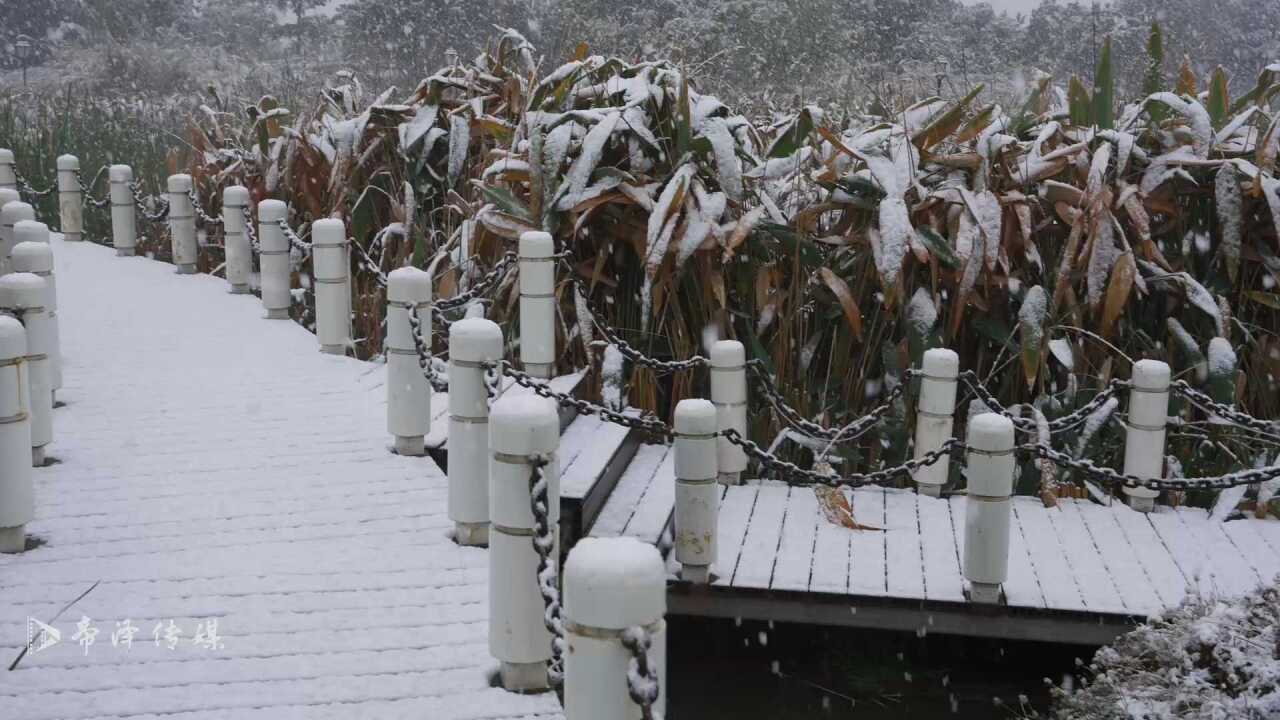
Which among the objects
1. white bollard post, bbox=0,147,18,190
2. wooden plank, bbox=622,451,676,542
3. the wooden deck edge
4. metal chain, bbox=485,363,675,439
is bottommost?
the wooden deck edge

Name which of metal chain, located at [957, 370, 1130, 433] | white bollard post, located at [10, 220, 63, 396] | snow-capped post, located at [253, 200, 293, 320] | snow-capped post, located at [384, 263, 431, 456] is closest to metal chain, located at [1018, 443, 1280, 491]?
metal chain, located at [957, 370, 1130, 433]

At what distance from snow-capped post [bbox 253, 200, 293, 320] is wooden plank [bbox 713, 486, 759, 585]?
3.50 meters

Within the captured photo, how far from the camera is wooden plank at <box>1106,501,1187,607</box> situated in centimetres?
459

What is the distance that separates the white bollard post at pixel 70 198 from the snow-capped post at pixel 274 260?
323 cm

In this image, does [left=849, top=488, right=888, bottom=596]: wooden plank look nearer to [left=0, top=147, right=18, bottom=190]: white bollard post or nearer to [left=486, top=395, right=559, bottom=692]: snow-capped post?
[left=486, top=395, right=559, bottom=692]: snow-capped post

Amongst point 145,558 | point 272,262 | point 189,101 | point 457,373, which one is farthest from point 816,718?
point 189,101

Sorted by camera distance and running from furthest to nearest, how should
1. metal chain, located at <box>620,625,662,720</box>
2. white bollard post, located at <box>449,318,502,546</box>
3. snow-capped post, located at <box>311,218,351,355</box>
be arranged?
snow-capped post, located at <box>311,218,351,355</box>, white bollard post, located at <box>449,318,502,546</box>, metal chain, located at <box>620,625,662,720</box>

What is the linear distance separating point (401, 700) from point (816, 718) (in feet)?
6.27

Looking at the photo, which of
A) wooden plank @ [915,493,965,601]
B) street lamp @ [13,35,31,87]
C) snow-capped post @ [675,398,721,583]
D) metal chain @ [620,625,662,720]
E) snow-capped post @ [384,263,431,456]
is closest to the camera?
metal chain @ [620,625,662,720]

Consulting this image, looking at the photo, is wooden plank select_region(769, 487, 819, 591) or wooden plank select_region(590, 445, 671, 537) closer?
wooden plank select_region(769, 487, 819, 591)

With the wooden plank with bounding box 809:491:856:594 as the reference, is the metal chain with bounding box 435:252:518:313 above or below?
above

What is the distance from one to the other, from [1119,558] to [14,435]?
3.82 meters

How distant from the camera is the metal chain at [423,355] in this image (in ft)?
16.1

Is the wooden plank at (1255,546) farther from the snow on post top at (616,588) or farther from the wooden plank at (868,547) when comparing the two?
the snow on post top at (616,588)
